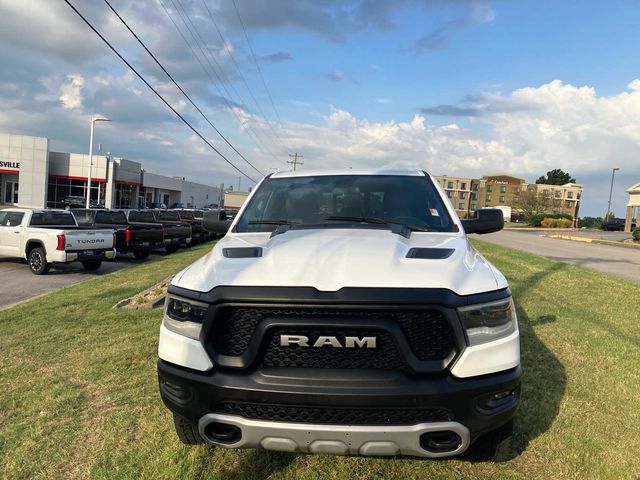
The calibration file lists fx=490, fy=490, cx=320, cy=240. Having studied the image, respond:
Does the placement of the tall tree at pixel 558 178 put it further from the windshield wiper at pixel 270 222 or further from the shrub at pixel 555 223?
the windshield wiper at pixel 270 222

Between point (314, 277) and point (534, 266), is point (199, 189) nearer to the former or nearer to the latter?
point (534, 266)

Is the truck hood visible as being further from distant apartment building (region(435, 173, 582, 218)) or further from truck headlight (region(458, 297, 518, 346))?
distant apartment building (region(435, 173, 582, 218))

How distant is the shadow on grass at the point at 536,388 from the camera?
3.43m

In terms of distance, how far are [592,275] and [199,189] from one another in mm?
88123

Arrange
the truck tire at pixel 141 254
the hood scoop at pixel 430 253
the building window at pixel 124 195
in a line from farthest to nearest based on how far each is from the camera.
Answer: the building window at pixel 124 195 → the truck tire at pixel 141 254 → the hood scoop at pixel 430 253

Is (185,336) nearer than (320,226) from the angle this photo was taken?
Yes

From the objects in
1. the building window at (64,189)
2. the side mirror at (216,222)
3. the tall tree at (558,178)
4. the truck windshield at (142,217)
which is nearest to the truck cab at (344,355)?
the side mirror at (216,222)

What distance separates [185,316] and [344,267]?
2.87 feet

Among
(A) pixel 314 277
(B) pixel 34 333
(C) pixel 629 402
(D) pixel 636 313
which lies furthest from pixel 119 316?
(D) pixel 636 313

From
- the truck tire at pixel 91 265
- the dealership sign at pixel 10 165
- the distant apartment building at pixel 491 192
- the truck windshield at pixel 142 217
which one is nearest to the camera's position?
the truck tire at pixel 91 265

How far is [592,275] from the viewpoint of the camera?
1064cm

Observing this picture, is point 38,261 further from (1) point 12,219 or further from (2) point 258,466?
(2) point 258,466

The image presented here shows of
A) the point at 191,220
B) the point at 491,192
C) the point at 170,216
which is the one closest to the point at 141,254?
the point at 170,216

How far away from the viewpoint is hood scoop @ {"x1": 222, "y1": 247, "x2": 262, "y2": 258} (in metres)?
2.82
